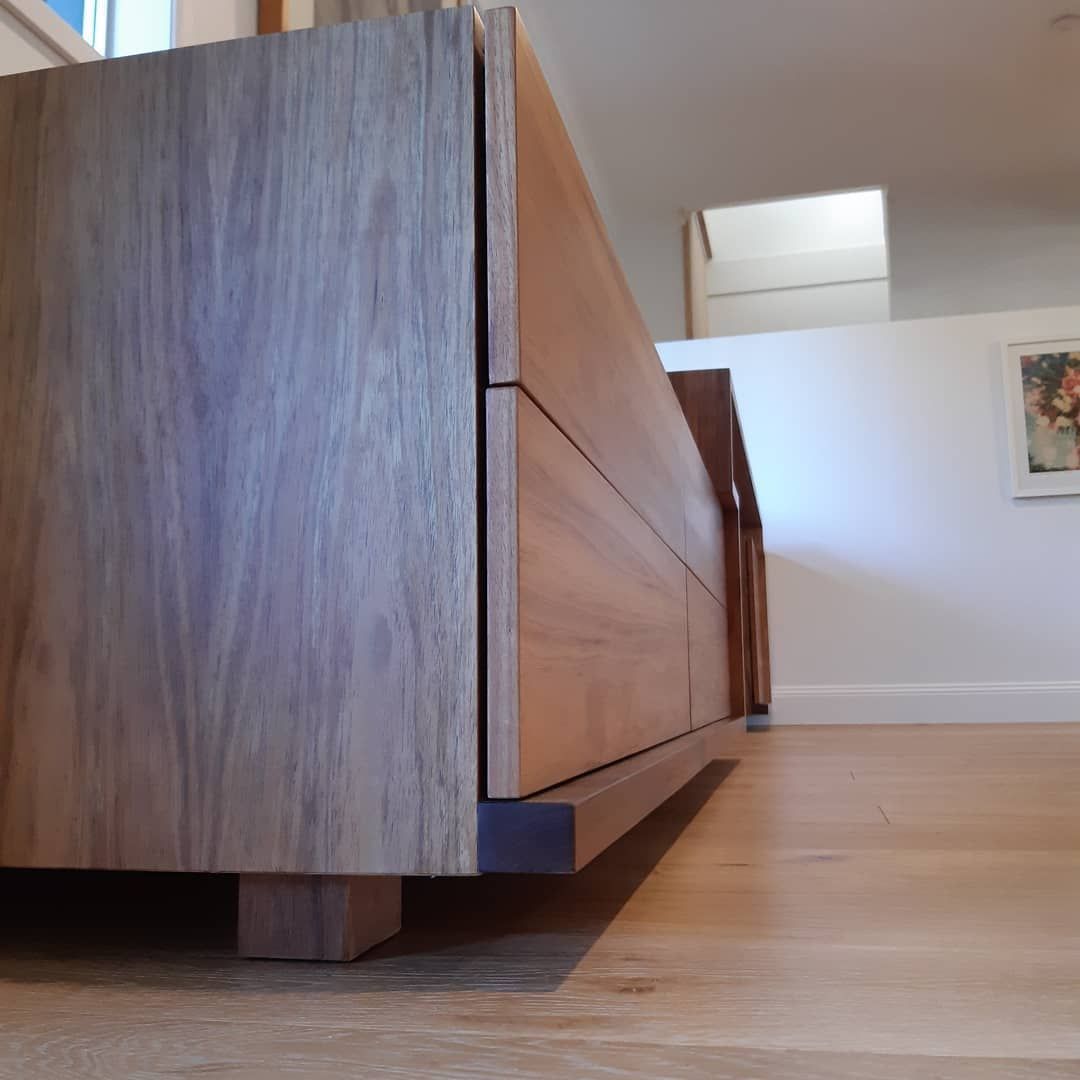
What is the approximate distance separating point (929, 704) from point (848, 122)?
281cm

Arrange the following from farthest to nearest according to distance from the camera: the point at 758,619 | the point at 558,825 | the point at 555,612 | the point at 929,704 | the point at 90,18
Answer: the point at 929,704 → the point at 758,619 → the point at 90,18 → the point at 555,612 → the point at 558,825

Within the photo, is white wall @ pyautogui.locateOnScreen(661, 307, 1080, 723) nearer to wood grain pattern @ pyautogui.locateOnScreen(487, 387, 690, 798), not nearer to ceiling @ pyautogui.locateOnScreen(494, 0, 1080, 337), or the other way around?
ceiling @ pyautogui.locateOnScreen(494, 0, 1080, 337)

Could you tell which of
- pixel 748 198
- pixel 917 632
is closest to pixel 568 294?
pixel 917 632

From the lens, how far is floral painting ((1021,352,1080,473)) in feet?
13.5

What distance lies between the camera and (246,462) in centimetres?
73

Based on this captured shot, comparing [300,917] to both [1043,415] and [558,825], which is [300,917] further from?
[1043,415]

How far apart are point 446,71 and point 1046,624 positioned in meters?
3.96

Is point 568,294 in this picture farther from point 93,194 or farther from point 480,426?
point 93,194

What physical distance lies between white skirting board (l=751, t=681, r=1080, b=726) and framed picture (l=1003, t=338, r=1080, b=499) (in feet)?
2.60

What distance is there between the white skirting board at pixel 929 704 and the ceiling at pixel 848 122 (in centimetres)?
238

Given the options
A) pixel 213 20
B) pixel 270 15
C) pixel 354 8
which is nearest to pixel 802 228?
pixel 354 8

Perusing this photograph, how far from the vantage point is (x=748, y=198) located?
18.4 feet

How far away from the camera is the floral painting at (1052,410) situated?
4.10 meters

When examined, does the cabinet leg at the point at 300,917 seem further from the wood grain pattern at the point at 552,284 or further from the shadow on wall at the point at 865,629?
the shadow on wall at the point at 865,629
